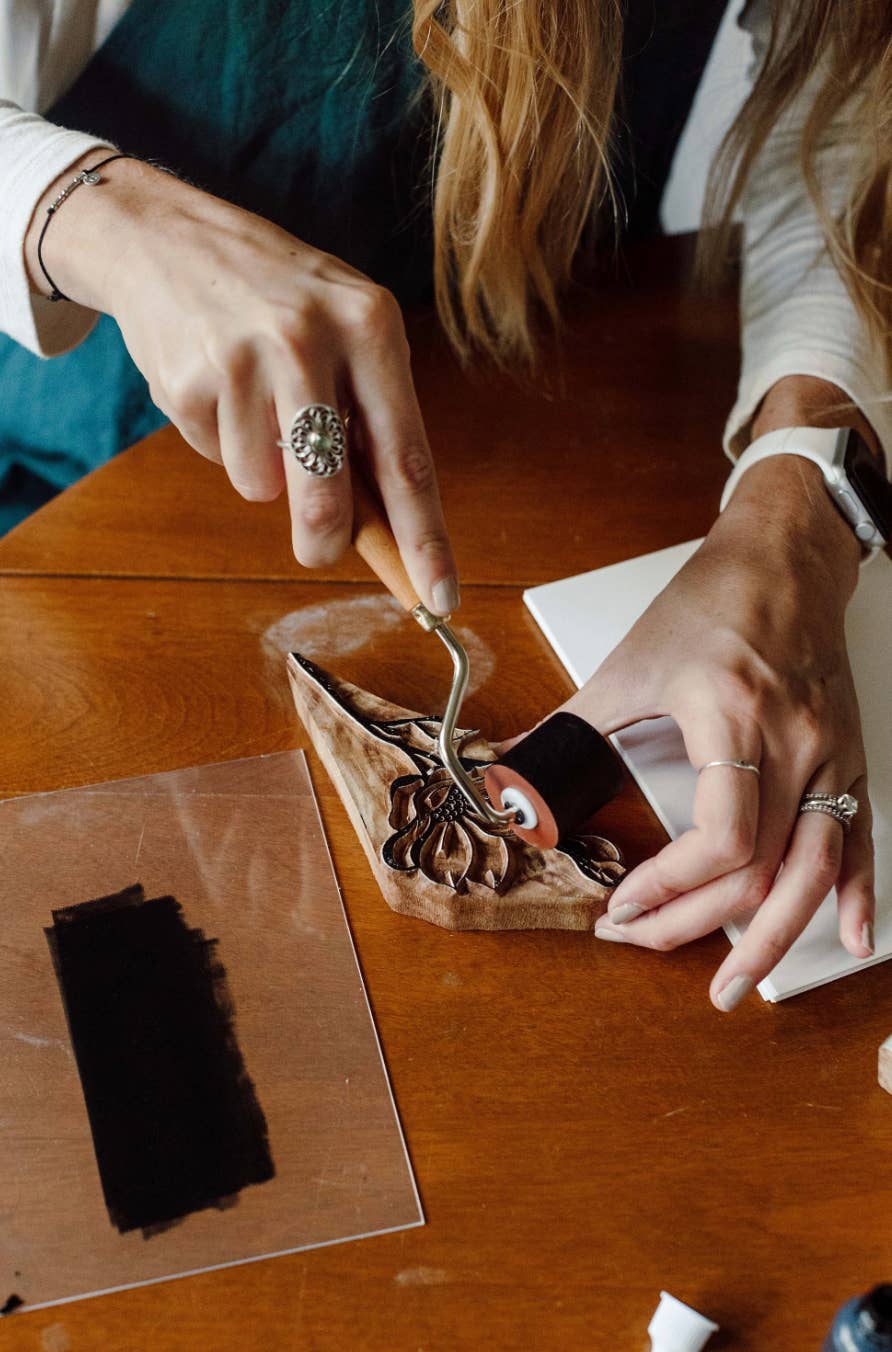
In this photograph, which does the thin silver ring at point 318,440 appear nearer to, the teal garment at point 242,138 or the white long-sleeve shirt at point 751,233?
the white long-sleeve shirt at point 751,233

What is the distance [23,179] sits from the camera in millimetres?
833

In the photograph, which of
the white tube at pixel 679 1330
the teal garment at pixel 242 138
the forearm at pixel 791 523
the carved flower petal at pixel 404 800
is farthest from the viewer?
the teal garment at pixel 242 138

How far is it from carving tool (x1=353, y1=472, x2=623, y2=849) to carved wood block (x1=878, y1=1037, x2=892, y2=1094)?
24cm

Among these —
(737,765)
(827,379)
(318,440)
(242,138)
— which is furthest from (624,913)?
(242,138)

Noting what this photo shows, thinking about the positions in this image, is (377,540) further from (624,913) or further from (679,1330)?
(679,1330)

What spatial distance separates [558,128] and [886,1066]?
800mm

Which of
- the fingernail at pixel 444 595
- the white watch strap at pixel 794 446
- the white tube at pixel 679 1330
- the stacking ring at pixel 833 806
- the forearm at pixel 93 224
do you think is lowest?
the white tube at pixel 679 1330

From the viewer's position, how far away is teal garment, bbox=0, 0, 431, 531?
1.04m

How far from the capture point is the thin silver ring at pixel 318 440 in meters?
0.67

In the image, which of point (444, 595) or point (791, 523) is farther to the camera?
point (791, 523)

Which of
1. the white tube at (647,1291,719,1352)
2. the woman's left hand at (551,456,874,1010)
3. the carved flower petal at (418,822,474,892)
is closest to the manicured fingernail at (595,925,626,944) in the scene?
the woman's left hand at (551,456,874,1010)

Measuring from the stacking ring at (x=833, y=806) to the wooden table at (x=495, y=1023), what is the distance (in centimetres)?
11

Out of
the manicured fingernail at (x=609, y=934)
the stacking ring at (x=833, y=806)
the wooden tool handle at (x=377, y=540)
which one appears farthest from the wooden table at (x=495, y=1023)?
the wooden tool handle at (x=377, y=540)

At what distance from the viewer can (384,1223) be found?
64 cm
